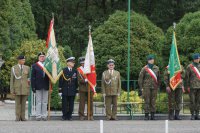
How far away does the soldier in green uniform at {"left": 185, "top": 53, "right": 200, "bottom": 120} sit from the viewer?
2011cm

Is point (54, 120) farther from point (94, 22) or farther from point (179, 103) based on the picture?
point (94, 22)

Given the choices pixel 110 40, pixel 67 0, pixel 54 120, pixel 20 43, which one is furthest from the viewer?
pixel 67 0

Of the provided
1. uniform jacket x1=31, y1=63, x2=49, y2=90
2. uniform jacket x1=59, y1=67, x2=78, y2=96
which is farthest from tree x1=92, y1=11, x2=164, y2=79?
uniform jacket x1=31, y1=63, x2=49, y2=90

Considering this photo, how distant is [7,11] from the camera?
37500mm

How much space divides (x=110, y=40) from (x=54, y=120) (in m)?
16.9

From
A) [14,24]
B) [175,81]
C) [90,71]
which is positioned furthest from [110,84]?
[14,24]

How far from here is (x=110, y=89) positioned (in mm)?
19938

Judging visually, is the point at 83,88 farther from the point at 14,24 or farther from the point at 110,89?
the point at 14,24

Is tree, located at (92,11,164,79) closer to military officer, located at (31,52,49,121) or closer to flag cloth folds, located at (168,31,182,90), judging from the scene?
flag cloth folds, located at (168,31,182,90)

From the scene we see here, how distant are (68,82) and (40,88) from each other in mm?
905

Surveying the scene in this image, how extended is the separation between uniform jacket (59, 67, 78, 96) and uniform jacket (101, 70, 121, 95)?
0.92 meters
